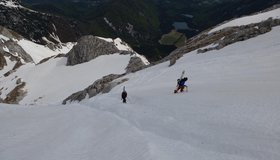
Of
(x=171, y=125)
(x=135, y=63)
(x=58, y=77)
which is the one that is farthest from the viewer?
(x=58, y=77)

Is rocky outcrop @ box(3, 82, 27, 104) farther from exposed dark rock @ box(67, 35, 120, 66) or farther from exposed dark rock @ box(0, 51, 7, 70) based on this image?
exposed dark rock @ box(0, 51, 7, 70)

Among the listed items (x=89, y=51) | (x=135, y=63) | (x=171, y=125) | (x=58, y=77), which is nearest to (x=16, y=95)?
(x=58, y=77)

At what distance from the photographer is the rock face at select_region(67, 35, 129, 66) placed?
384 ft

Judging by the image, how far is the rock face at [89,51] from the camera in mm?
117000

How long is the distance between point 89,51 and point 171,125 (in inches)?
3831

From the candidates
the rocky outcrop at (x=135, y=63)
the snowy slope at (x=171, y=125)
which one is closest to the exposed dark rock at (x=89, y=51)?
the rocky outcrop at (x=135, y=63)

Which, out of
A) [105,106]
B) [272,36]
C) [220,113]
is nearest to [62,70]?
[272,36]

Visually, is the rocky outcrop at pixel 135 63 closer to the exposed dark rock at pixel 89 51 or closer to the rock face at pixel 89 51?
the rock face at pixel 89 51

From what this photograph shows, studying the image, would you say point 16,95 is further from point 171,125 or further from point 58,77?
point 171,125

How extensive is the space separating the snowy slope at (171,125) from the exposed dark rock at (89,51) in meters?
77.2

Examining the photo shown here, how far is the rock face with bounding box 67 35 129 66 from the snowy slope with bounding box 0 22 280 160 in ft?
253

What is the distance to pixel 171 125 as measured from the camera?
22.9 meters

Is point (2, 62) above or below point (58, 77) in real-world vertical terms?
above

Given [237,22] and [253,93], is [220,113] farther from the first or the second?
[237,22]
